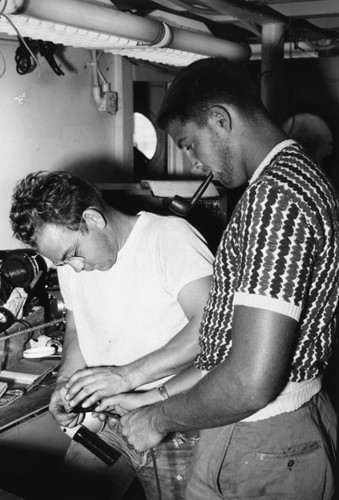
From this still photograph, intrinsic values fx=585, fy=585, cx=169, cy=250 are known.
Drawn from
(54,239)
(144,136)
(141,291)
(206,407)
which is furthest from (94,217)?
(144,136)

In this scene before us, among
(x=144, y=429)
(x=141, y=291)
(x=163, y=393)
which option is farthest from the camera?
(x=141, y=291)

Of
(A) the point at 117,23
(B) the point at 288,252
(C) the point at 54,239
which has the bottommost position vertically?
(C) the point at 54,239

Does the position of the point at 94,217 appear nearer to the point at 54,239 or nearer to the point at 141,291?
the point at 54,239

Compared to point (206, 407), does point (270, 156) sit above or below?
above

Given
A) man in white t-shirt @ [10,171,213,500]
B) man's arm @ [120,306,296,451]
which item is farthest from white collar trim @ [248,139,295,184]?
man in white t-shirt @ [10,171,213,500]

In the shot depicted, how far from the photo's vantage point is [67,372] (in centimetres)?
A: 228

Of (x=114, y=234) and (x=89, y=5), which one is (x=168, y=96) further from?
(x=89, y=5)

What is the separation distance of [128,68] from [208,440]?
3.20 metres

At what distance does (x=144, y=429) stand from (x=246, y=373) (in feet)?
1.60

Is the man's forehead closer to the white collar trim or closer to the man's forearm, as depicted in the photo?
the man's forearm

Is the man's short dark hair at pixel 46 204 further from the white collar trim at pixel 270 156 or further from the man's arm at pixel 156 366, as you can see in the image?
the white collar trim at pixel 270 156

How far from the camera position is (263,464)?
144 centimetres

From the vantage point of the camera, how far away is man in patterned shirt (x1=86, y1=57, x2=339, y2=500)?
116 centimetres

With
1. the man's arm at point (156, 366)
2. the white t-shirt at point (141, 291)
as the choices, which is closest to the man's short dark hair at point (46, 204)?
the white t-shirt at point (141, 291)
